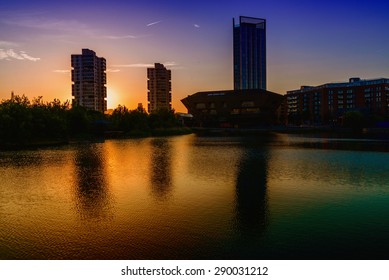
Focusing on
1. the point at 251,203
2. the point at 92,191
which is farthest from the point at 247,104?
the point at 251,203

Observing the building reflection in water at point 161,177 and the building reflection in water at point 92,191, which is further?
the building reflection in water at point 161,177

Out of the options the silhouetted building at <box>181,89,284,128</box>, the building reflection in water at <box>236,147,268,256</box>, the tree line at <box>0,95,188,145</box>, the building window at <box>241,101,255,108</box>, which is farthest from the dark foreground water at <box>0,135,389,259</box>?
the building window at <box>241,101,255,108</box>

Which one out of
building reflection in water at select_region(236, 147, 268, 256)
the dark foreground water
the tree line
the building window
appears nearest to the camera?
the dark foreground water

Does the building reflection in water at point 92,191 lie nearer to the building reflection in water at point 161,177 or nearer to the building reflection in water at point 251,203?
the building reflection in water at point 161,177

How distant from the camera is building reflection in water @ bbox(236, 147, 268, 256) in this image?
44.1ft

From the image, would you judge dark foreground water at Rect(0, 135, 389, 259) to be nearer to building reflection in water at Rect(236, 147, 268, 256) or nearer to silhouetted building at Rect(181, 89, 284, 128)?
building reflection in water at Rect(236, 147, 268, 256)

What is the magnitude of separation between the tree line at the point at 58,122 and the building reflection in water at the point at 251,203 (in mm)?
42667

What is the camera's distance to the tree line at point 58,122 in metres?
56.6

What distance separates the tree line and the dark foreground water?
31.1 m

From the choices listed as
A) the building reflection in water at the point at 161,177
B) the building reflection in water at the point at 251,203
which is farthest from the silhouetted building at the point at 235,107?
the building reflection in water at the point at 251,203

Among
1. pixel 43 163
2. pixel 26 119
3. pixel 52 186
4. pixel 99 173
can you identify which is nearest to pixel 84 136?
pixel 26 119

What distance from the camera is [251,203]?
59.7 ft

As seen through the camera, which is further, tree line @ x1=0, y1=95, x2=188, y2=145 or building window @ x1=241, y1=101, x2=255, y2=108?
building window @ x1=241, y1=101, x2=255, y2=108

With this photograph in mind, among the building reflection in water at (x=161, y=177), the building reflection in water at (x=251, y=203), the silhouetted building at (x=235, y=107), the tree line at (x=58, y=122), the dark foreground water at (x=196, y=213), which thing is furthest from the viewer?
the silhouetted building at (x=235, y=107)
